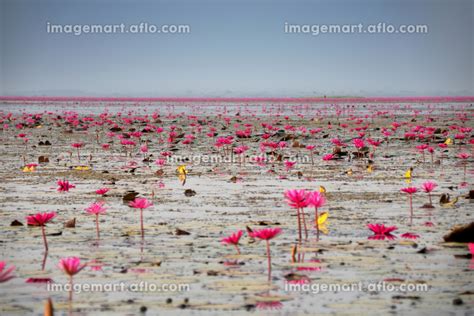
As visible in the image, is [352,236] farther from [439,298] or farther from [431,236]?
[439,298]

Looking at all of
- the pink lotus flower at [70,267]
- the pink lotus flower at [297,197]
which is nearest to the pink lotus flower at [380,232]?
Result: the pink lotus flower at [297,197]

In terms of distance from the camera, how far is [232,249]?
5.61 meters

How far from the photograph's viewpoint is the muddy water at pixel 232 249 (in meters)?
4.25

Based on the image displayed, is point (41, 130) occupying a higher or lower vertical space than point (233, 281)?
higher

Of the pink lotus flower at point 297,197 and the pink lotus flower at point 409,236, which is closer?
the pink lotus flower at point 297,197

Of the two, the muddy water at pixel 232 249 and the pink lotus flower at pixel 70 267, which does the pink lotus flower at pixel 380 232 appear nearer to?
Answer: the muddy water at pixel 232 249

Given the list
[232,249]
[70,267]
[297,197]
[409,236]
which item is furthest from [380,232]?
[70,267]

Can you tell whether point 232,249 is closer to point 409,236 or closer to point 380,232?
point 380,232

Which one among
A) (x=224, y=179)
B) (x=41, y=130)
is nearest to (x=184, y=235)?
(x=224, y=179)

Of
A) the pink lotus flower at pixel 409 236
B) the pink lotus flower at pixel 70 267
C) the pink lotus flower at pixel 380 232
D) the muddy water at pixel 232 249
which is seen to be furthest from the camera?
the pink lotus flower at pixel 409 236

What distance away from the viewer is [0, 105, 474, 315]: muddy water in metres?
4.25

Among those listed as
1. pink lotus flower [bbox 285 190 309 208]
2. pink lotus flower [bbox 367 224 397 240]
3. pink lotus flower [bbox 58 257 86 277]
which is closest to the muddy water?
pink lotus flower [bbox 367 224 397 240]

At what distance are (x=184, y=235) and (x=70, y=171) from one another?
6.22m

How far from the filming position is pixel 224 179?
Answer: 10.7 meters
